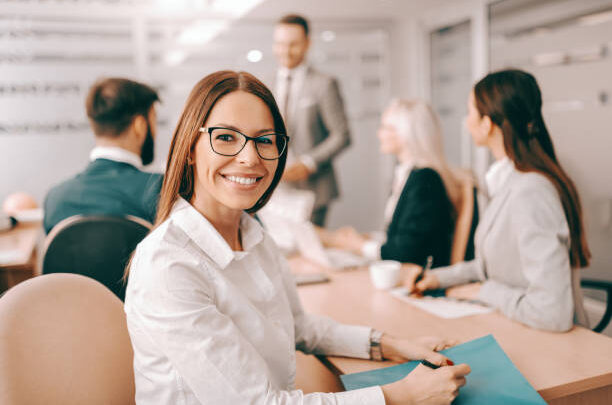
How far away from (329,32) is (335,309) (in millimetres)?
3646

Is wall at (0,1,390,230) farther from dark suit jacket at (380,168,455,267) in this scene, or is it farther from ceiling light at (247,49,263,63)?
dark suit jacket at (380,168,455,267)

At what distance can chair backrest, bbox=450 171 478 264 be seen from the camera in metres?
1.95

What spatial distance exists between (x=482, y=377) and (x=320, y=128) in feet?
8.30

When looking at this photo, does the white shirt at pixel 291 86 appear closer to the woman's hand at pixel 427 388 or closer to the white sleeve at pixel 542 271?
→ the white sleeve at pixel 542 271

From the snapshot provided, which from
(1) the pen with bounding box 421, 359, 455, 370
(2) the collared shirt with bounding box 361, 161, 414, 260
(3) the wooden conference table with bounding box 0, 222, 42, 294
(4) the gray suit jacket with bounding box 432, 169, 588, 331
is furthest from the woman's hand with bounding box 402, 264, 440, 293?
(3) the wooden conference table with bounding box 0, 222, 42, 294

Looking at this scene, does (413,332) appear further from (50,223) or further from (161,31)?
(161,31)

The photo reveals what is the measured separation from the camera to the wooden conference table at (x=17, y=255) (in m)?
2.20

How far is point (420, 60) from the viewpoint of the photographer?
185 inches

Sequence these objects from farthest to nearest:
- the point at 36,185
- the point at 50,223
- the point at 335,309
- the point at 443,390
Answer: the point at 36,185 < the point at 50,223 < the point at 335,309 < the point at 443,390

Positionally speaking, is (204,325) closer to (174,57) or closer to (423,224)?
(423,224)

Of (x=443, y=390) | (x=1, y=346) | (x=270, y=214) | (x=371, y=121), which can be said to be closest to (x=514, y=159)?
(x=443, y=390)

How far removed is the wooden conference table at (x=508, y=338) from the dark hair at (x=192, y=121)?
0.51 metres

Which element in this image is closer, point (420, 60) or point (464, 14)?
point (464, 14)

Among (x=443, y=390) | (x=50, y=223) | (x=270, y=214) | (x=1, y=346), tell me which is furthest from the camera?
(x=270, y=214)
